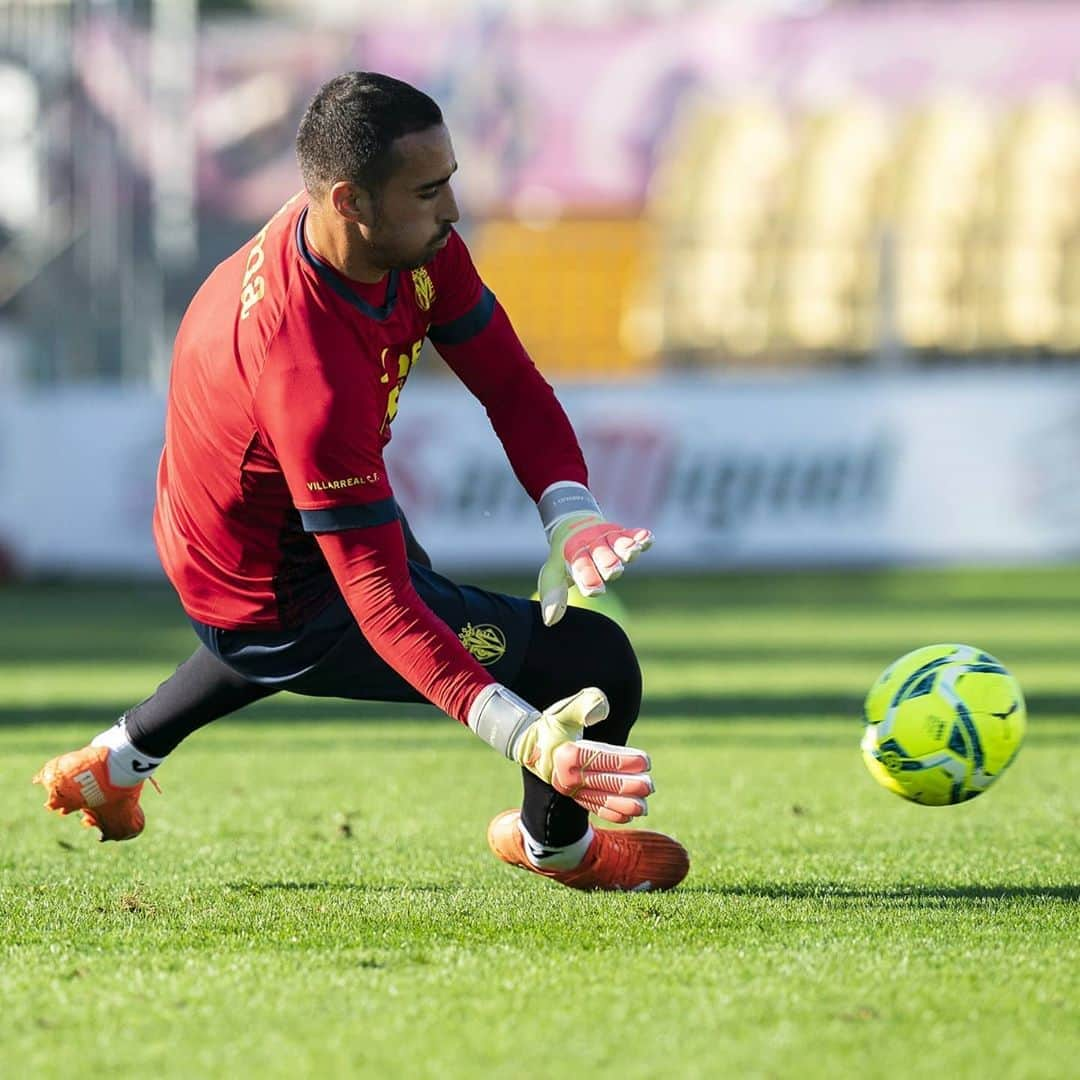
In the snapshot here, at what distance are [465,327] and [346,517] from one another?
0.85 m

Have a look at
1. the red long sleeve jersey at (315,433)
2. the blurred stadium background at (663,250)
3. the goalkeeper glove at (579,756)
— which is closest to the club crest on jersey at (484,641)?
the red long sleeve jersey at (315,433)

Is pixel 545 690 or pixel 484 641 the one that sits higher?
pixel 484 641

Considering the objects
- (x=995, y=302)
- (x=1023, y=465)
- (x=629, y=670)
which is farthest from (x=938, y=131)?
(x=629, y=670)

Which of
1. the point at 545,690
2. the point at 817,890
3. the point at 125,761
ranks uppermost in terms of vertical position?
the point at 545,690

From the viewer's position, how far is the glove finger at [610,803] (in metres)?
4.26

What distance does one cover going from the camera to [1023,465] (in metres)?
18.2

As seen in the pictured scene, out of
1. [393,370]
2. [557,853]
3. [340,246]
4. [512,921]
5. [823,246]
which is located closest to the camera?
[340,246]

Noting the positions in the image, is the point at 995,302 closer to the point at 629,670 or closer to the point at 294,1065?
the point at 629,670

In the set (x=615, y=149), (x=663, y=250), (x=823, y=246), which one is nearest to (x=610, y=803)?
(x=823, y=246)

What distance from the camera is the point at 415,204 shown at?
14.5 feet

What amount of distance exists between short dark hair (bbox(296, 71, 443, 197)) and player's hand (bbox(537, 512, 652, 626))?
940 mm

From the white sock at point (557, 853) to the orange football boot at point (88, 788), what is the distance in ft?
3.69

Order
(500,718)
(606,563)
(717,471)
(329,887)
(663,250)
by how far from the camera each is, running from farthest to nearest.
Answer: (663,250)
(717,471)
(329,887)
(606,563)
(500,718)

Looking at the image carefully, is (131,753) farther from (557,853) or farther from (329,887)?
(557,853)
